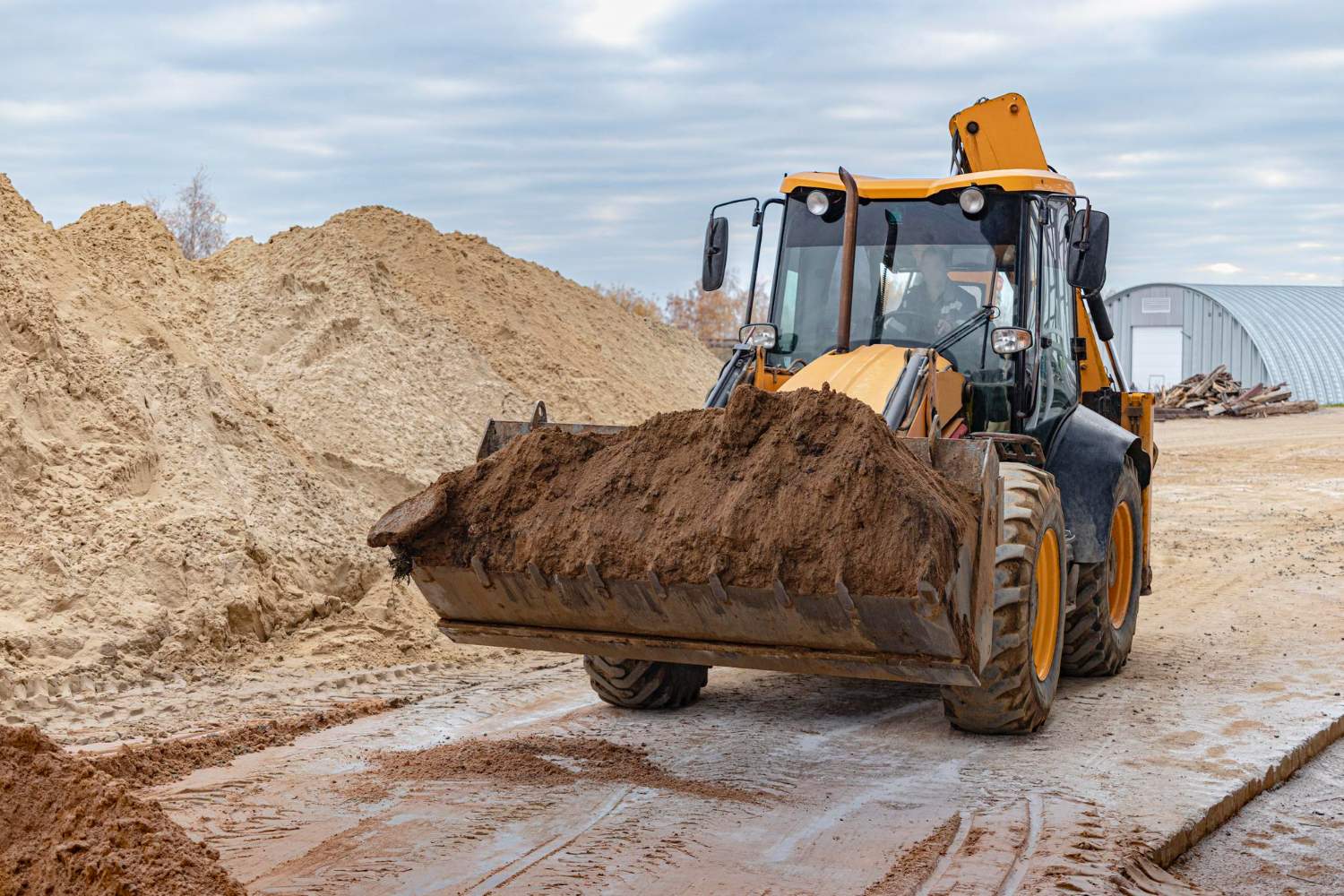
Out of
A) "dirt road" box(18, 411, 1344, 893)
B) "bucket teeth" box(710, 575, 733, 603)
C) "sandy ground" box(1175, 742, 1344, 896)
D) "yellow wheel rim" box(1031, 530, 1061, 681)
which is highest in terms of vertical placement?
"bucket teeth" box(710, 575, 733, 603)

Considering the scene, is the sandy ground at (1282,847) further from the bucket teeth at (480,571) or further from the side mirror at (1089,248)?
the bucket teeth at (480,571)

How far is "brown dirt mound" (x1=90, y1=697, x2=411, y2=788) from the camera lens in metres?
5.96

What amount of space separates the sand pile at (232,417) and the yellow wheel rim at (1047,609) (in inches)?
175

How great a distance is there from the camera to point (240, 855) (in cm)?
489

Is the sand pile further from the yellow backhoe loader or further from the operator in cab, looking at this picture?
the operator in cab

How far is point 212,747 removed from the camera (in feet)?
21.2

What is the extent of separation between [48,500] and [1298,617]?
920cm

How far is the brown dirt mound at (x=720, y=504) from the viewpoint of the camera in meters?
5.25

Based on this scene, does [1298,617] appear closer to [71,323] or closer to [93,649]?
[93,649]

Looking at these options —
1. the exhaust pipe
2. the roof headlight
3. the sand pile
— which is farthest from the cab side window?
the sand pile

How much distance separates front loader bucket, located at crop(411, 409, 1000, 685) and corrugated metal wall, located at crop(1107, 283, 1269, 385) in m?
37.6

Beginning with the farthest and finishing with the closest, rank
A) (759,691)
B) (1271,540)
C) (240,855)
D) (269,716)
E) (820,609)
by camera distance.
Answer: (1271,540) → (759,691) → (269,716) → (820,609) → (240,855)

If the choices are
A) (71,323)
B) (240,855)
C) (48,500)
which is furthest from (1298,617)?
(71,323)

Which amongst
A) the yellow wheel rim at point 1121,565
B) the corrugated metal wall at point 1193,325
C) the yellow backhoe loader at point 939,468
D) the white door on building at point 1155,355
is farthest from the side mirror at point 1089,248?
the white door on building at point 1155,355
